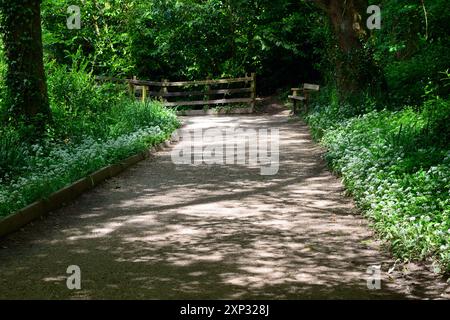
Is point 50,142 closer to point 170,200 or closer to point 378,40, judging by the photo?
point 170,200

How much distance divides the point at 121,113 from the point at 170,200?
Answer: 8113mm

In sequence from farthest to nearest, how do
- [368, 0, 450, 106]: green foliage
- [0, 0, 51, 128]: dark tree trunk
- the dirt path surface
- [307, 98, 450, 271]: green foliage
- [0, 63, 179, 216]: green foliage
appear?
[368, 0, 450, 106]: green foliage, [0, 0, 51, 128]: dark tree trunk, [0, 63, 179, 216]: green foliage, [307, 98, 450, 271]: green foliage, the dirt path surface

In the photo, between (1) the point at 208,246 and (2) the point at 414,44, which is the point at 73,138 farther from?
(2) the point at 414,44

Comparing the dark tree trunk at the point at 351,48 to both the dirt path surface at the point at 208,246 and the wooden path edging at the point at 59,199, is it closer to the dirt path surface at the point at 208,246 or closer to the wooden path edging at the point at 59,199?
the dirt path surface at the point at 208,246

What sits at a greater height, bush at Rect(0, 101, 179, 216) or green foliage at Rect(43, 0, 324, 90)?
green foliage at Rect(43, 0, 324, 90)

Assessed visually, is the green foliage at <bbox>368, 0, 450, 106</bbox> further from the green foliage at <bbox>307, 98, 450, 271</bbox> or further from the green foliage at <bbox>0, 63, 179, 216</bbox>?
the green foliage at <bbox>0, 63, 179, 216</bbox>

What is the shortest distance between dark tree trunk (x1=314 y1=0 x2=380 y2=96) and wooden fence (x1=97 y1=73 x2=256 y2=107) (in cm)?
876

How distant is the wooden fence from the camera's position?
25.7 metres

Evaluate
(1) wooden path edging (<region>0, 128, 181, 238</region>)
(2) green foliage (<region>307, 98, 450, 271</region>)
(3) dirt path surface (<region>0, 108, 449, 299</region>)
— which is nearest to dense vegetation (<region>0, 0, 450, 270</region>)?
(2) green foliage (<region>307, 98, 450, 271</region>)

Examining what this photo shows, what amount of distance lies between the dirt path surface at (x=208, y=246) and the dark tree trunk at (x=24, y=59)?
123 inches
